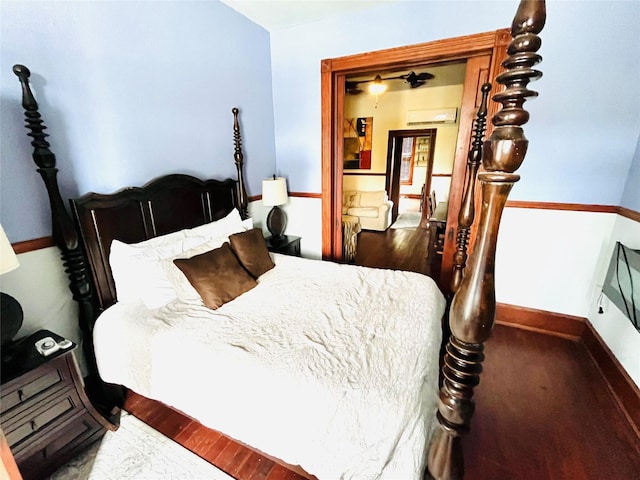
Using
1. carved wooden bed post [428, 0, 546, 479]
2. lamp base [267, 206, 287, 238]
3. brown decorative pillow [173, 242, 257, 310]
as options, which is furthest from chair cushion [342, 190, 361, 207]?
carved wooden bed post [428, 0, 546, 479]

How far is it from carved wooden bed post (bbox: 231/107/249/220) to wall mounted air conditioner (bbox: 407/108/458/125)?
14.4 ft

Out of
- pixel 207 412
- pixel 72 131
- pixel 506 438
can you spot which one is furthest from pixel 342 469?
pixel 72 131

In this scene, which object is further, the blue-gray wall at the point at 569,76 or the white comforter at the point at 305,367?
the blue-gray wall at the point at 569,76

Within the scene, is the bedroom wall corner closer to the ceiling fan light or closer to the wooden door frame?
the wooden door frame

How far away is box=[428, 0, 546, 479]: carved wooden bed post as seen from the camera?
0.60m

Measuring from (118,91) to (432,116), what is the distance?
5.45 meters

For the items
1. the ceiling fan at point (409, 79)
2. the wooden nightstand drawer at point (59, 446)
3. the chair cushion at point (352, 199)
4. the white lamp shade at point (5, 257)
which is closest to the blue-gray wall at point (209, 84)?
the white lamp shade at point (5, 257)

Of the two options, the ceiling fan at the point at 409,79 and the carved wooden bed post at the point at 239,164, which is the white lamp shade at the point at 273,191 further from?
the ceiling fan at the point at 409,79

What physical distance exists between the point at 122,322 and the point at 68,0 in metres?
1.76

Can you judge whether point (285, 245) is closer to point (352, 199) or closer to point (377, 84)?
point (377, 84)

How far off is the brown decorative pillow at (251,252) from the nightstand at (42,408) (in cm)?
105

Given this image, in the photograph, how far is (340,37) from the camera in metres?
2.65

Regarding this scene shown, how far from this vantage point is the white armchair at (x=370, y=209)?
18.1 feet

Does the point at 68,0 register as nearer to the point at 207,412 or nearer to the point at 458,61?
the point at 207,412
